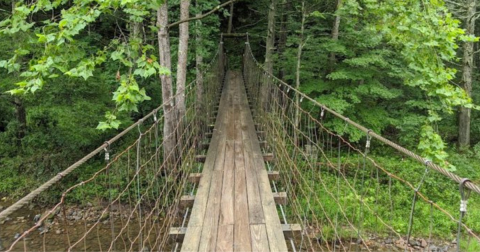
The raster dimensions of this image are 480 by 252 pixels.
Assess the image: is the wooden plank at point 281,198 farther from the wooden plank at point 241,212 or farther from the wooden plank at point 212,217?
the wooden plank at point 212,217

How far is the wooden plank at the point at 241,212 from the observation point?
1.86m

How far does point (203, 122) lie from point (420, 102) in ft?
14.7

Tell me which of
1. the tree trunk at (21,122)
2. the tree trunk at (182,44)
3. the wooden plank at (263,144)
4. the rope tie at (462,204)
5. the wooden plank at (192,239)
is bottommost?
the tree trunk at (21,122)

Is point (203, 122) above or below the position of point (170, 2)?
below

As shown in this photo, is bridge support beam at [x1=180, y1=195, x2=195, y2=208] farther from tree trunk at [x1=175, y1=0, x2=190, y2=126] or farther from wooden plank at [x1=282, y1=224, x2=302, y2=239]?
tree trunk at [x1=175, y1=0, x2=190, y2=126]

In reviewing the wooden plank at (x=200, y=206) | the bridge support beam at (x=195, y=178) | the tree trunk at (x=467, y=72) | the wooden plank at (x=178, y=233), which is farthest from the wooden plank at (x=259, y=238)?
the tree trunk at (x=467, y=72)

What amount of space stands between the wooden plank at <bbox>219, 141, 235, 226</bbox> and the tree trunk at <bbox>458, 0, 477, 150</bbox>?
6.36 metres

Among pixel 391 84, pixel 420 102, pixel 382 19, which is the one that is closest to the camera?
pixel 382 19

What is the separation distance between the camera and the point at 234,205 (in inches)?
89.3

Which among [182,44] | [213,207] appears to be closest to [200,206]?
[213,207]

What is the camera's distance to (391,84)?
350 inches

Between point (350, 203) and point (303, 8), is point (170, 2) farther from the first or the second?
point (350, 203)

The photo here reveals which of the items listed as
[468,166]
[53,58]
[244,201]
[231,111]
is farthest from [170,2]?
[468,166]

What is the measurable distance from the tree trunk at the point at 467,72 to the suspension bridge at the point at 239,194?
7.06 ft
